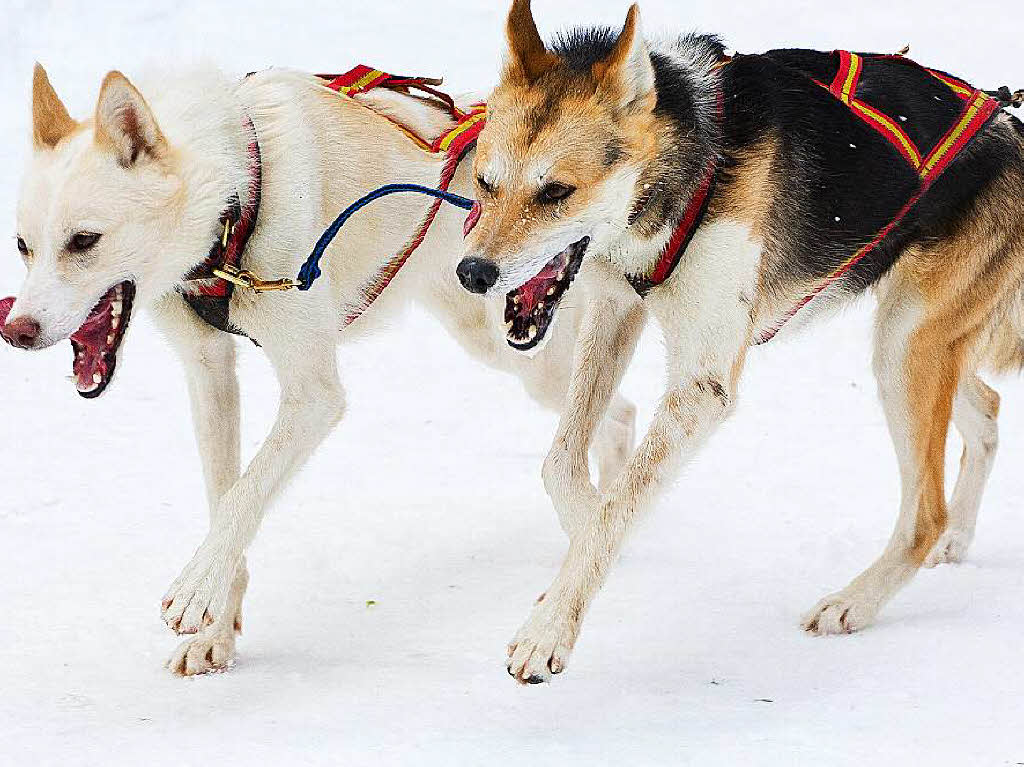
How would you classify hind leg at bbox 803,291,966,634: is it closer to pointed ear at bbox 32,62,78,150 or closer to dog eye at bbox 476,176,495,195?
dog eye at bbox 476,176,495,195

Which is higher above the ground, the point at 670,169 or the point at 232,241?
the point at 670,169

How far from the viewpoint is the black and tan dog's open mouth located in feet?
9.43

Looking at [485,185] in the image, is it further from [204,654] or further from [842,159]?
[204,654]

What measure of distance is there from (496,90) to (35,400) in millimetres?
3420

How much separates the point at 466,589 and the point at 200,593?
3.59ft

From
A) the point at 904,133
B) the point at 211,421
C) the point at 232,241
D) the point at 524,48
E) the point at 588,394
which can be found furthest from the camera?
the point at 211,421

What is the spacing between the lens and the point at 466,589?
3910mm

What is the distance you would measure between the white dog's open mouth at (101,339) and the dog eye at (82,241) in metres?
0.13

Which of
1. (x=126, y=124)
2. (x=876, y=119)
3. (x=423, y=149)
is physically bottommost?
(x=423, y=149)

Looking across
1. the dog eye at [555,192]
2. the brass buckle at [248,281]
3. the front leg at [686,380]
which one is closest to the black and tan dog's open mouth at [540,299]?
the dog eye at [555,192]

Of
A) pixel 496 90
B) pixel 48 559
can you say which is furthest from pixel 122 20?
pixel 496 90

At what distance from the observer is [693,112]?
2998mm

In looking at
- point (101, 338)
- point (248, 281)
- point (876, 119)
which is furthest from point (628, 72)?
point (101, 338)

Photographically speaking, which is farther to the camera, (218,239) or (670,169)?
(218,239)
